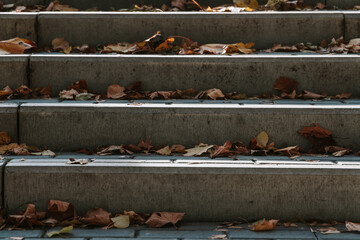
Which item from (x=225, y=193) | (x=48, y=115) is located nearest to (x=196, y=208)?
(x=225, y=193)

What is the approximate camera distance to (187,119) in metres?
3.28

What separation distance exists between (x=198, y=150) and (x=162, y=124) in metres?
0.28

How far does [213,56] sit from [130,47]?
2.28 feet

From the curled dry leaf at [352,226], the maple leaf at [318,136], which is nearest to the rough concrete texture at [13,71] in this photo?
the maple leaf at [318,136]

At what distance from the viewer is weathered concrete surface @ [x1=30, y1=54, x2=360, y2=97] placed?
365 centimetres

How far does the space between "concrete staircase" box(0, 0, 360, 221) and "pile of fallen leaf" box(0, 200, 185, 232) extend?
0.06 metres

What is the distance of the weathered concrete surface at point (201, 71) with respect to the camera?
3.65m

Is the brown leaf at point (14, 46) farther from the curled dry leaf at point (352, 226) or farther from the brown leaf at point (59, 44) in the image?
the curled dry leaf at point (352, 226)

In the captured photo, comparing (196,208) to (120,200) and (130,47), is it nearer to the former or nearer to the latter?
(120,200)

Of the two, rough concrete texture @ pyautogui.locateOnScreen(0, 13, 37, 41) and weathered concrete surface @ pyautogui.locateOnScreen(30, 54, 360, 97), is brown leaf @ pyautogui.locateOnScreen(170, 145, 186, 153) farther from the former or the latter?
rough concrete texture @ pyautogui.locateOnScreen(0, 13, 37, 41)

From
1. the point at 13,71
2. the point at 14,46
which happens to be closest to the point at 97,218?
the point at 13,71

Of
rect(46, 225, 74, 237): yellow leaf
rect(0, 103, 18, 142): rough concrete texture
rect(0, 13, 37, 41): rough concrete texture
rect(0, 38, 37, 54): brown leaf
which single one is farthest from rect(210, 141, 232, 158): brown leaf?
rect(0, 13, 37, 41): rough concrete texture

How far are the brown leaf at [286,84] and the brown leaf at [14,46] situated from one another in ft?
5.84

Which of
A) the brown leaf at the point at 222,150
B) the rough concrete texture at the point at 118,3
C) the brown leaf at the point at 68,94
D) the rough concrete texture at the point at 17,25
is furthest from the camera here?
the rough concrete texture at the point at 118,3
